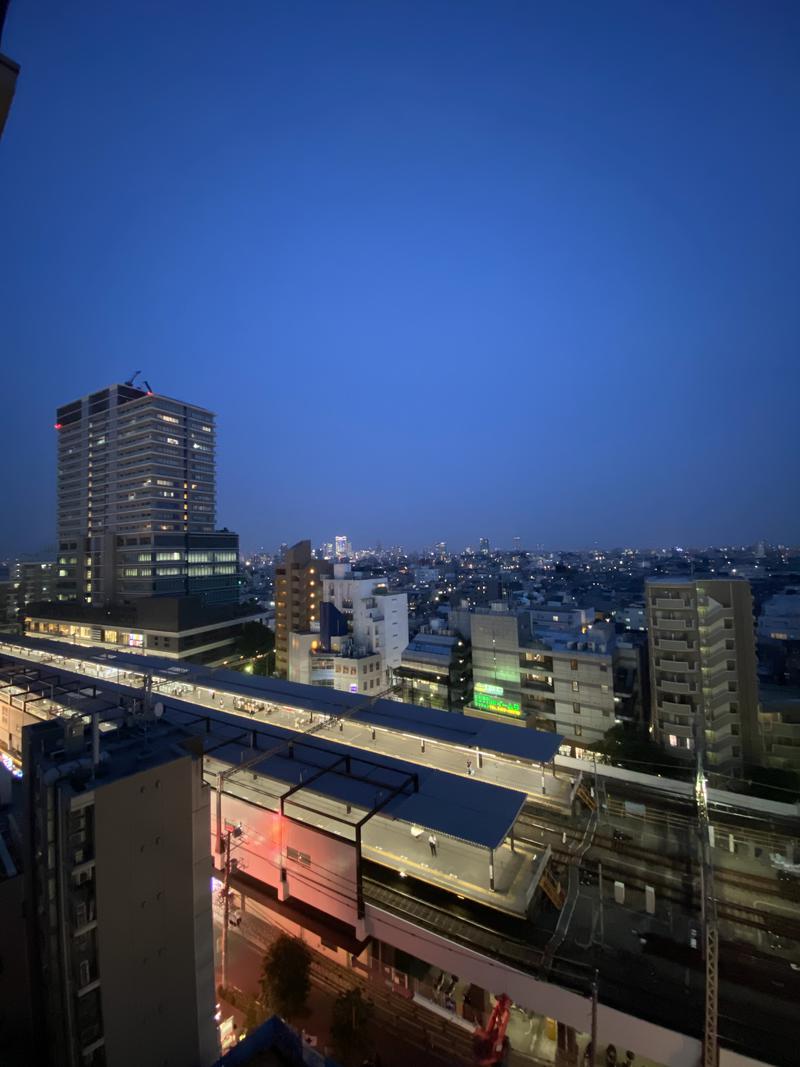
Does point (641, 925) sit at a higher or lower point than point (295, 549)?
lower

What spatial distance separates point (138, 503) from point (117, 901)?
161 feet

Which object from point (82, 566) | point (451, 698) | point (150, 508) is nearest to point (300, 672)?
point (451, 698)

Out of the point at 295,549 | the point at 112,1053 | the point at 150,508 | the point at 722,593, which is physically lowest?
the point at 112,1053

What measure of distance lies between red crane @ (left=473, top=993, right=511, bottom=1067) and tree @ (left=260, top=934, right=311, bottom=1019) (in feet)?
10.0

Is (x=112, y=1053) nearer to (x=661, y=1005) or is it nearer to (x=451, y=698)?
(x=661, y=1005)

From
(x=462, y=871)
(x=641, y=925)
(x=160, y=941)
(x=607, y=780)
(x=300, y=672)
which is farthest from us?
(x=300, y=672)

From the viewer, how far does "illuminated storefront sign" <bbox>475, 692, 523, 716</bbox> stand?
861 inches

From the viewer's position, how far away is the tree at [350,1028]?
295 inches

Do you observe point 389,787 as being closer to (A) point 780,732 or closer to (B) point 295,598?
Answer: (A) point 780,732

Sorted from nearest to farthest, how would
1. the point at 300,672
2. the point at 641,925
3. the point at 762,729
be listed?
the point at 641,925 < the point at 762,729 < the point at 300,672

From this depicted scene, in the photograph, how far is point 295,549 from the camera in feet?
117

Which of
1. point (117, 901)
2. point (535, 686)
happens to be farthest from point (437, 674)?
point (117, 901)

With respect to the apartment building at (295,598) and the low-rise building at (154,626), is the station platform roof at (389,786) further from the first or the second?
the low-rise building at (154,626)

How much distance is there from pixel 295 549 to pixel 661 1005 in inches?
1243
